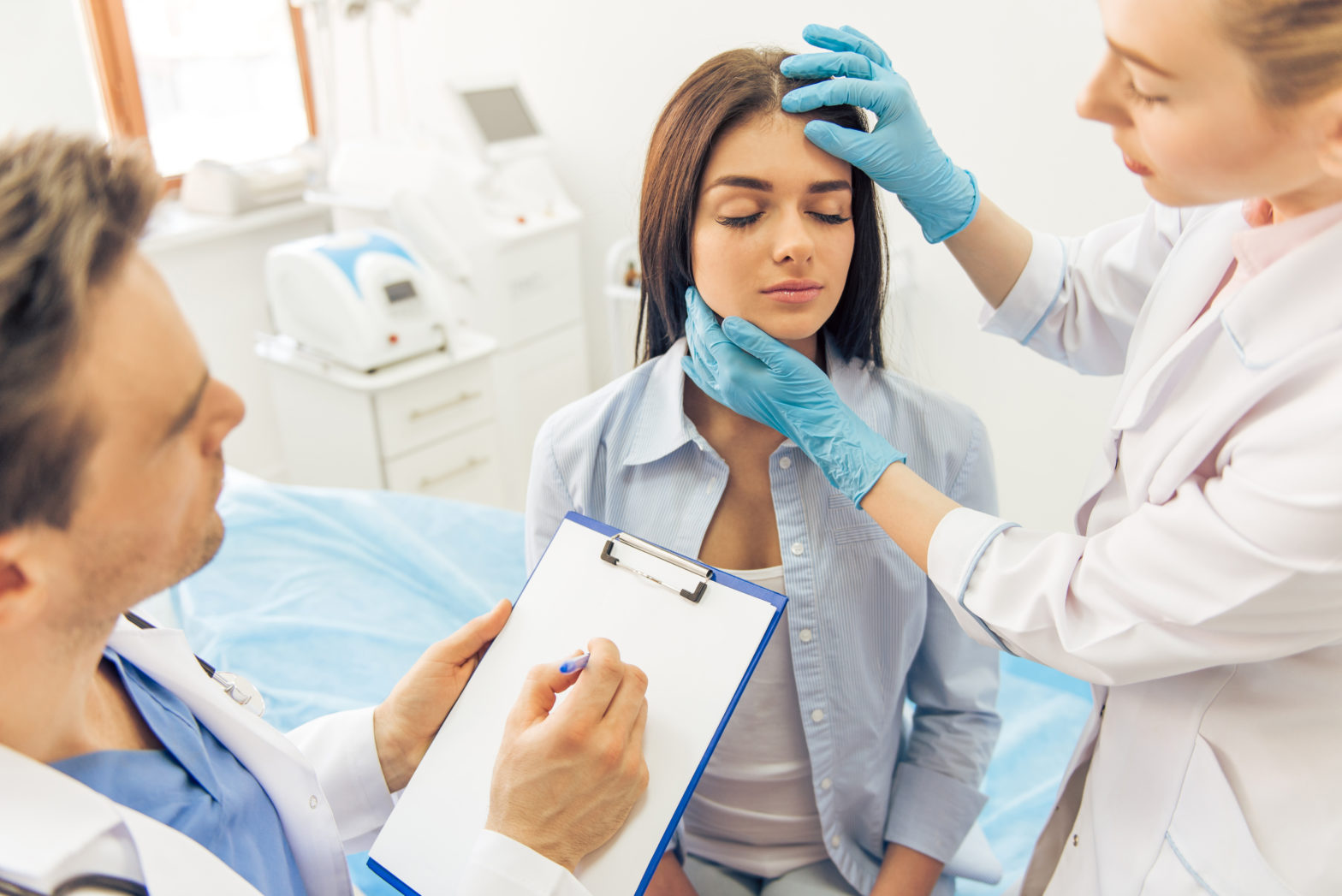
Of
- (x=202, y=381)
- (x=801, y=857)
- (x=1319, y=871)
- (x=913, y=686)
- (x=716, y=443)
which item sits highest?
(x=202, y=381)

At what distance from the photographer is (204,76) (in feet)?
11.3

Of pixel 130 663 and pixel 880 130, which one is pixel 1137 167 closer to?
pixel 880 130

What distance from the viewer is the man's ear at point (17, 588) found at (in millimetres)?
584

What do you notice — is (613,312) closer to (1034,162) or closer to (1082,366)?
(1034,162)

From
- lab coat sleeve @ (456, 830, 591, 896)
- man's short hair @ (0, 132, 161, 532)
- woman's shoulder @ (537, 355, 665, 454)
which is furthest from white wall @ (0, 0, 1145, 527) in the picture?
man's short hair @ (0, 132, 161, 532)

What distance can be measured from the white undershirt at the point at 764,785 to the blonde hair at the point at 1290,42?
0.67m

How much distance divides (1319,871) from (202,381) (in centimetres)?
102

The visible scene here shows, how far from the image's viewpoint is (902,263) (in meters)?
2.52

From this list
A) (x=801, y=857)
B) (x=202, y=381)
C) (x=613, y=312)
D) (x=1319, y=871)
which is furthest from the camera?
(x=613, y=312)

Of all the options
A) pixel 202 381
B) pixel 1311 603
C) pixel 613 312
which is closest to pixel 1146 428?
pixel 1311 603

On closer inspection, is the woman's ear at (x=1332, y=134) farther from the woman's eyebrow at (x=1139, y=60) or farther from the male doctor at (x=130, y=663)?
the male doctor at (x=130, y=663)

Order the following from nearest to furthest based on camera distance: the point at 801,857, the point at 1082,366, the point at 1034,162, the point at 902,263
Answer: the point at 801,857, the point at 1082,366, the point at 1034,162, the point at 902,263

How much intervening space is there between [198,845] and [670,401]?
67 cm

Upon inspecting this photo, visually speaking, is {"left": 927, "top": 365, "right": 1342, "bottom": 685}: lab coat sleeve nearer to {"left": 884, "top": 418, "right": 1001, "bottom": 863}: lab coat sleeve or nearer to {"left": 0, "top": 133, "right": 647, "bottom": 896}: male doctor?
{"left": 884, "top": 418, "right": 1001, "bottom": 863}: lab coat sleeve
